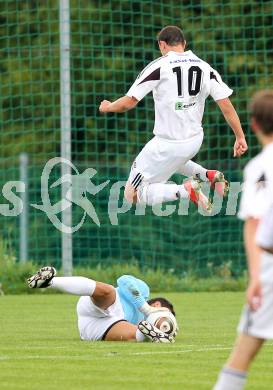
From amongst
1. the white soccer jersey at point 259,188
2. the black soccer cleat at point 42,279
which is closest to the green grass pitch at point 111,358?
the black soccer cleat at point 42,279

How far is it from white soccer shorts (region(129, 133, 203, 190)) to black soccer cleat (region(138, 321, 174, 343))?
2436 millimetres

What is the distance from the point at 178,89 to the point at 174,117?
29cm

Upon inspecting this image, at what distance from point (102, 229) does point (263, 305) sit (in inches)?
561

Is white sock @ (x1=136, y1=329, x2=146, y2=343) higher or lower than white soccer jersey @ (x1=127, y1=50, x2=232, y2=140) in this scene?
lower

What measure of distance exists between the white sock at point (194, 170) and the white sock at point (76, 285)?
2196mm

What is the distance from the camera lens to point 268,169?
7.00 meters

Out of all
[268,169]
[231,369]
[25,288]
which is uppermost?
[268,169]

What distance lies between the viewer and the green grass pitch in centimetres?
878

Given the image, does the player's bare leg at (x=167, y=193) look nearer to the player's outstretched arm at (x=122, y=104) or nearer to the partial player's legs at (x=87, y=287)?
the player's outstretched arm at (x=122, y=104)

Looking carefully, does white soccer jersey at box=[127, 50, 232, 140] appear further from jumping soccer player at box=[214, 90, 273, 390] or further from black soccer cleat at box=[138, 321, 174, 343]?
jumping soccer player at box=[214, 90, 273, 390]

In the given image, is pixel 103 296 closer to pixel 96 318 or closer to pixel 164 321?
pixel 96 318

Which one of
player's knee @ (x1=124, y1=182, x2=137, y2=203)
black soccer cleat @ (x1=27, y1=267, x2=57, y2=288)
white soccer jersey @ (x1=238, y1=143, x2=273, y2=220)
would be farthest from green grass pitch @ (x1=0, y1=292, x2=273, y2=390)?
white soccer jersey @ (x1=238, y1=143, x2=273, y2=220)

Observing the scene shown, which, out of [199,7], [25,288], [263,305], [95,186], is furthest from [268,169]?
[199,7]

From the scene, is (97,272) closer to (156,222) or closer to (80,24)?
(156,222)
